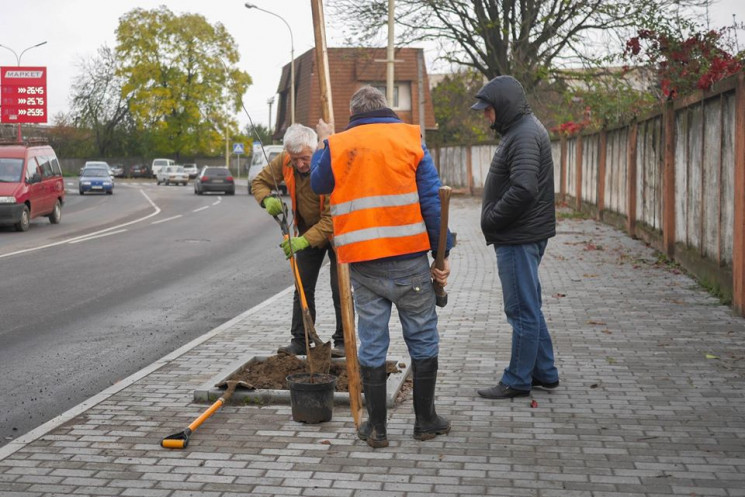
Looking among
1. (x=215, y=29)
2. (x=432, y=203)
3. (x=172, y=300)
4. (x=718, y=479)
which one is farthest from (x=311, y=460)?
(x=215, y=29)

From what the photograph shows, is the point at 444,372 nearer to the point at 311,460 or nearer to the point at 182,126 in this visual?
the point at 311,460

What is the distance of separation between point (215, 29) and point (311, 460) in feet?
237

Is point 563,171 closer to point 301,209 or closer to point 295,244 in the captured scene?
point 301,209

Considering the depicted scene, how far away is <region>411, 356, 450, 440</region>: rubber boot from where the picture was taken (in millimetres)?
5160

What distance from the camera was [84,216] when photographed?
28391 millimetres

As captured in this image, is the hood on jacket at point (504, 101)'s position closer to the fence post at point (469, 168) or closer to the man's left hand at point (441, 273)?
the man's left hand at point (441, 273)

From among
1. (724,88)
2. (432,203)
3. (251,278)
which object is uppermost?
(724,88)

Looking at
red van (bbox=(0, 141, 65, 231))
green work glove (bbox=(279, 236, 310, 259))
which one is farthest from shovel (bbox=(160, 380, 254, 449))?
red van (bbox=(0, 141, 65, 231))

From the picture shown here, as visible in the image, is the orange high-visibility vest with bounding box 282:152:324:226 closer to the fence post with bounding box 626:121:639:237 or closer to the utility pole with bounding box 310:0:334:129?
the utility pole with bounding box 310:0:334:129

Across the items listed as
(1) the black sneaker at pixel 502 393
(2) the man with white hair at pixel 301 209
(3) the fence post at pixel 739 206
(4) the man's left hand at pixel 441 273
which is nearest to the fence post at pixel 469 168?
(3) the fence post at pixel 739 206

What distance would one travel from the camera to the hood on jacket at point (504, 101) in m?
5.90

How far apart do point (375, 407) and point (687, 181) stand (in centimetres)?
796

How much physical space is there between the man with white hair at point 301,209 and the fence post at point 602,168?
1354 cm

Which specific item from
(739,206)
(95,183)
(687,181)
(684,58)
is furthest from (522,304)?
(95,183)
